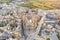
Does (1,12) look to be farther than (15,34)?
Yes

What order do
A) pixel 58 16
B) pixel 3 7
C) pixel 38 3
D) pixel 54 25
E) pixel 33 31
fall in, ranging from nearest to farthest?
pixel 33 31 → pixel 54 25 → pixel 58 16 → pixel 3 7 → pixel 38 3

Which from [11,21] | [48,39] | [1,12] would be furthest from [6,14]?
[48,39]

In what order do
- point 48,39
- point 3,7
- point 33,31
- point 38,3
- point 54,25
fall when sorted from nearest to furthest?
point 48,39 → point 33,31 → point 54,25 → point 3,7 → point 38,3

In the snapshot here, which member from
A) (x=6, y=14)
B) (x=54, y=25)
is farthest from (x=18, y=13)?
(x=54, y=25)

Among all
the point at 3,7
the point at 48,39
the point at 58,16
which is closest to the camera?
the point at 48,39

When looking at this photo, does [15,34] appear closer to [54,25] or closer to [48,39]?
[48,39]

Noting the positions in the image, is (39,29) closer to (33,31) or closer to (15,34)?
(33,31)
